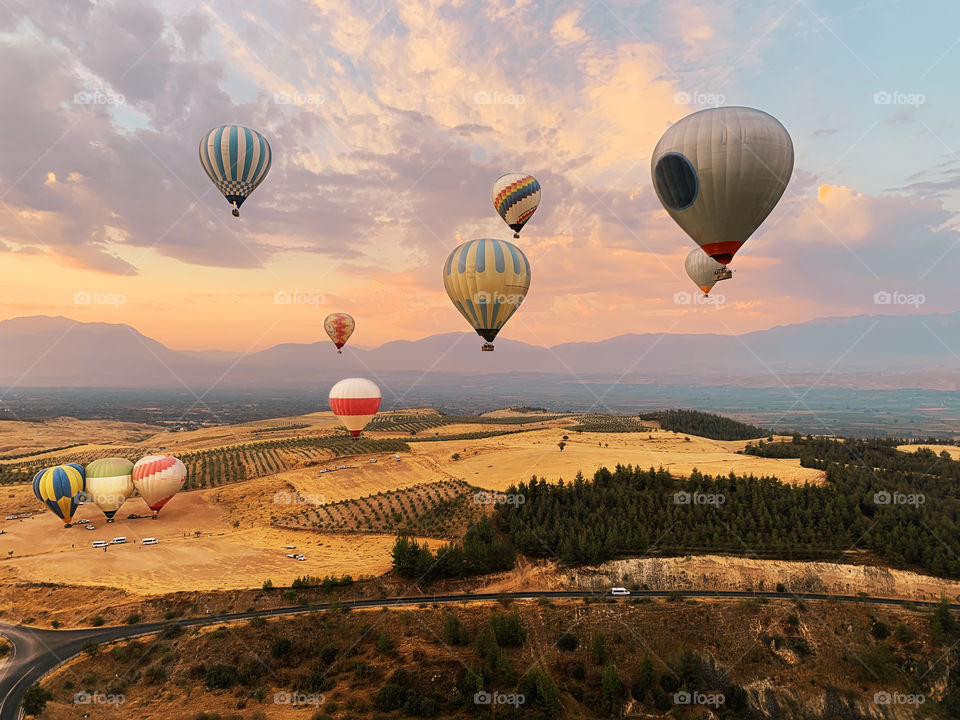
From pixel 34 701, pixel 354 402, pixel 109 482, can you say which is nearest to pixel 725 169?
pixel 354 402

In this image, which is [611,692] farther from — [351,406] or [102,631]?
[351,406]

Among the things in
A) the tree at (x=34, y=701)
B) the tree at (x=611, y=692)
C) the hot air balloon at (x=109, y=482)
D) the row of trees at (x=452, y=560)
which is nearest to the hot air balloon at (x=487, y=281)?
the row of trees at (x=452, y=560)

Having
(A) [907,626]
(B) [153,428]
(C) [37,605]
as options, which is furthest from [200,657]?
(B) [153,428]

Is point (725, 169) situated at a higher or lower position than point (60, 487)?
higher

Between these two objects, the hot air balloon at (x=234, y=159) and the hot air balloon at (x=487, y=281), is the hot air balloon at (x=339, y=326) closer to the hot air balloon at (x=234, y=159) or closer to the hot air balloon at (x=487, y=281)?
the hot air balloon at (x=234, y=159)

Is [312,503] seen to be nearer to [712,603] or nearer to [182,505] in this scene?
[182,505]
